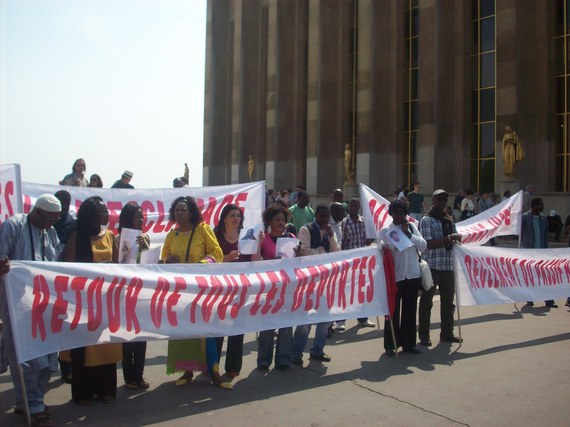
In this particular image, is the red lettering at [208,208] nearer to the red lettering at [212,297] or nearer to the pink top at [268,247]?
the pink top at [268,247]

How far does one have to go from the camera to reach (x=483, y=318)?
35.4 ft

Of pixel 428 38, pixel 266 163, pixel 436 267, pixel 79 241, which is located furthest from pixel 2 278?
pixel 266 163

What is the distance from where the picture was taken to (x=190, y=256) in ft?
22.4

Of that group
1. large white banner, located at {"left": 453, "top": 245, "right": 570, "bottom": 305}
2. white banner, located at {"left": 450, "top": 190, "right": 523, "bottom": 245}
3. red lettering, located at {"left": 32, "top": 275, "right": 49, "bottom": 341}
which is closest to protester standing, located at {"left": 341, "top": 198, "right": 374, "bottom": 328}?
white banner, located at {"left": 450, "top": 190, "right": 523, "bottom": 245}

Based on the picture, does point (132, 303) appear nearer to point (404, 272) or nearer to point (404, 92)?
point (404, 272)

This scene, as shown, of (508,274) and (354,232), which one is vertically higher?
(354,232)

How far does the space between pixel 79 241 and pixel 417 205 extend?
17.2 m

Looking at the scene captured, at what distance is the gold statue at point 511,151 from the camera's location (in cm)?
2453

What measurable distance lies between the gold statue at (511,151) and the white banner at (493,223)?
13.6 m

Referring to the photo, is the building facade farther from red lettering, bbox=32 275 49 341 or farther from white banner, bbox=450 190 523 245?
red lettering, bbox=32 275 49 341

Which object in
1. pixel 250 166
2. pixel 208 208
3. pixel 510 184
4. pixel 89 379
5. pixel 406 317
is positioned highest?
pixel 250 166

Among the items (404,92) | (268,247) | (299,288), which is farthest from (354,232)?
(404,92)

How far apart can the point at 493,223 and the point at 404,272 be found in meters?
3.94

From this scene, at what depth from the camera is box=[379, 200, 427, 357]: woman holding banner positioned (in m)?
8.19
